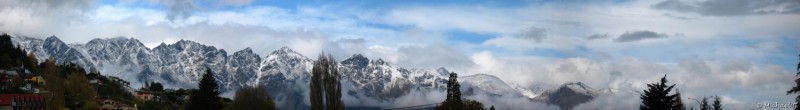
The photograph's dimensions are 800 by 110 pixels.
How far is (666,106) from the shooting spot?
69.8 m

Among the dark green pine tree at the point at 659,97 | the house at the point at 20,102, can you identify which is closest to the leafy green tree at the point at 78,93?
the house at the point at 20,102

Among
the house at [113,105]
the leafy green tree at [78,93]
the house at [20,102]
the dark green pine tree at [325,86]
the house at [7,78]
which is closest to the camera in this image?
the dark green pine tree at [325,86]

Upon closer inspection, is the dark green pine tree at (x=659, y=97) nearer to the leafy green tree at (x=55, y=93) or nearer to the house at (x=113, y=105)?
the leafy green tree at (x=55, y=93)

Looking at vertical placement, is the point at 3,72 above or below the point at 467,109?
above

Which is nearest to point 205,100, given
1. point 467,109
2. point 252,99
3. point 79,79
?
point 252,99

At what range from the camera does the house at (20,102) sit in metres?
124

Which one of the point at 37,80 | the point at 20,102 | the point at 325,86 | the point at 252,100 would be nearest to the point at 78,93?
the point at 20,102

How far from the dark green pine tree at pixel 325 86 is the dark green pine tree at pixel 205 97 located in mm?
18386

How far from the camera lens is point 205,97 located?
10644cm

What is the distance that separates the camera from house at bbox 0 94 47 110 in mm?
123750

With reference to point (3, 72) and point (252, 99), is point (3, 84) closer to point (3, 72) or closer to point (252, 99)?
point (3, 72)

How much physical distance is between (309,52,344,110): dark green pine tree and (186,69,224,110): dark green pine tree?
18386 mm

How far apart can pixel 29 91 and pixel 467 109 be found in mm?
83588

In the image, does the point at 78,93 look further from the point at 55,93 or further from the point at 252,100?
the point at 252,100
